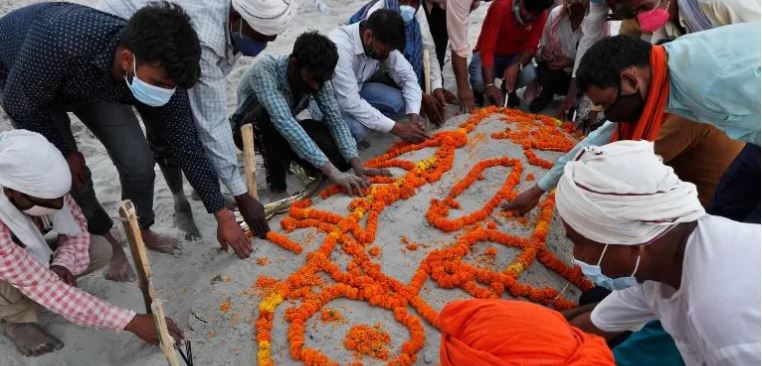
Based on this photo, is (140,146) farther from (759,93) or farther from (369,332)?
(759,93)

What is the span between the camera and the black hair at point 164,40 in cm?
233

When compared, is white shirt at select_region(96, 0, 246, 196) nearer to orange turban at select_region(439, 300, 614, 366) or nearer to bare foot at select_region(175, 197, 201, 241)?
bare foot at select_region(175, 197, 201, 241)

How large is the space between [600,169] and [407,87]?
138 inches

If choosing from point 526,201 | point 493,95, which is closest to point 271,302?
point 526,201

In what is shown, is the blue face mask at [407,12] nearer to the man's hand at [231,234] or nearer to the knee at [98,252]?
the man's hand at [231,234]

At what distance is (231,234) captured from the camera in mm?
3133

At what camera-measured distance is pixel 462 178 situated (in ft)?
13.1

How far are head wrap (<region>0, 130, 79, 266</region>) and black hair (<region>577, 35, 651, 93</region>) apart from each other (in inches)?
98.8

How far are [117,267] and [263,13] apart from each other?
1869 millimetres

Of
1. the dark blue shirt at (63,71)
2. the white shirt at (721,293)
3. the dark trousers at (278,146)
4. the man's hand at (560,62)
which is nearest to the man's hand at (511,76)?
the man's hand at (560,62)

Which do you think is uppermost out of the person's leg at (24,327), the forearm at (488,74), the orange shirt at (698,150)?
the orange shirt at (698,150)

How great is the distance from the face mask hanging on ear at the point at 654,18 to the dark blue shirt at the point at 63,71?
2.82 m

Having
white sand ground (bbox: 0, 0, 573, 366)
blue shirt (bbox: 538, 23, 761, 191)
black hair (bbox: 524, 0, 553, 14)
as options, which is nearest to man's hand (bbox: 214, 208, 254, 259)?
white sand ground (bbox: 0, 0, 573, 366)

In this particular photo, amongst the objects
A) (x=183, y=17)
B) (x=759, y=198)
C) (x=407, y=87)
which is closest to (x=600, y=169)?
(x=759, y=198)
